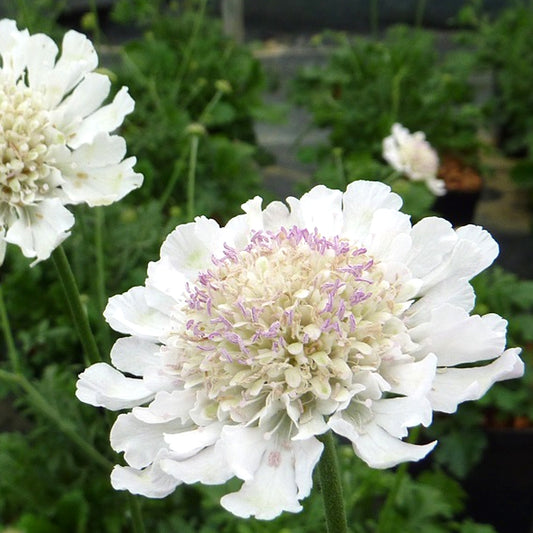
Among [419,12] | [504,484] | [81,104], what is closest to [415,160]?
[504,484]

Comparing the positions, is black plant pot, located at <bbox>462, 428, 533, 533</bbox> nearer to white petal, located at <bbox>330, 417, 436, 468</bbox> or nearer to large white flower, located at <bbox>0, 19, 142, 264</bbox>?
large white flower, located at <bbox>0, 19, 142, 264</bbox>

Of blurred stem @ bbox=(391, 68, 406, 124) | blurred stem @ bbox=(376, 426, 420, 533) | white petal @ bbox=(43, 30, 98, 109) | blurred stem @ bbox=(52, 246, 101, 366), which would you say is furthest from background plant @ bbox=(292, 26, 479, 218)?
blurred stem @ bbox=(52, 246, 101, 366)

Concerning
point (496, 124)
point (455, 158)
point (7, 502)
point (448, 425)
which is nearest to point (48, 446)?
point (7, 502)

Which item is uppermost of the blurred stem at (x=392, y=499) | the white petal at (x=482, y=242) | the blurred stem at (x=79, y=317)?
the white petal at (x=482, y=242)

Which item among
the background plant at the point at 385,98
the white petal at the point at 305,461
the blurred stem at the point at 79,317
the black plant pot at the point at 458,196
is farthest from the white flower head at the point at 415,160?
the white petal at the point at 305,461

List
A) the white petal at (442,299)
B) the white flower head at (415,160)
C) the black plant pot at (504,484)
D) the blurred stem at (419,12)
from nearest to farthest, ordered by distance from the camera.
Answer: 1. the white petal at (442,299)
2. the black plant pot at (504,484)
3. the white flower head at (415,160)
4. the blurred stem at (419,12)

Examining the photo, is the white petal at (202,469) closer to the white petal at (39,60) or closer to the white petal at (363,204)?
the white petal at (363,204)

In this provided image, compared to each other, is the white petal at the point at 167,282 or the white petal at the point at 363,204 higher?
the white petal at the point at 363,204
